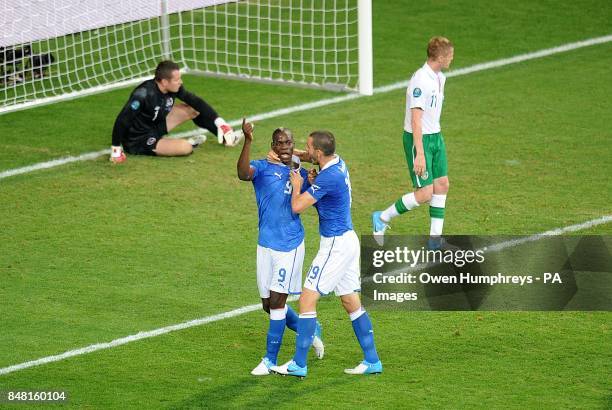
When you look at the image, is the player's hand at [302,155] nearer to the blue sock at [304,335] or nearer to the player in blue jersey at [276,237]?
the player in blue jersey at [276,237]

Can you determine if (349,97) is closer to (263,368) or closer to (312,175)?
(312,175)

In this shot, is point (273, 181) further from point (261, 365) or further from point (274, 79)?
point (274, 79)

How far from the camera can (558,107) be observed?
16.7 m

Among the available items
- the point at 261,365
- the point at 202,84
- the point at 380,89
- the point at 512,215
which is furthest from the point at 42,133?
the point at 261,365

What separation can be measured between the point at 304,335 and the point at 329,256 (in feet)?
2.01

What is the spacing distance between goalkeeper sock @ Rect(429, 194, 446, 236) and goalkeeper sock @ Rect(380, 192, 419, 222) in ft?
0.53

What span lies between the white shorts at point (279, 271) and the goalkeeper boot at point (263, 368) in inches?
19.6

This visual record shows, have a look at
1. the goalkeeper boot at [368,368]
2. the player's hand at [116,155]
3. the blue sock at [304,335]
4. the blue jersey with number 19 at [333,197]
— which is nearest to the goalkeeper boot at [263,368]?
the blue sock at [304,335]

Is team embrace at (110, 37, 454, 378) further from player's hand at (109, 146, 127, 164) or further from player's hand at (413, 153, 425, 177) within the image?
player's hand at (109, 146, 127, 164)

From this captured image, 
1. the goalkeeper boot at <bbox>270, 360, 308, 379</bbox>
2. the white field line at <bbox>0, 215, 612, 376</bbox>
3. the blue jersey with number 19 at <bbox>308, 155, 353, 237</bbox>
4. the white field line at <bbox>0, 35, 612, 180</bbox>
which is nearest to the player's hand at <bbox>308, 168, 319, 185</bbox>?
the blue jersey with number 19 at <bbox>308, 155, 353, 237</bbox>

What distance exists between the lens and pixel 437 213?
488 inches

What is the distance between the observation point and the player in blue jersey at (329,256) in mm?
9656

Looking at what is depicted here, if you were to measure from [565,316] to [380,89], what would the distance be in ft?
23.3

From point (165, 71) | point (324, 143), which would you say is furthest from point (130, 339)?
point (165, 71)
